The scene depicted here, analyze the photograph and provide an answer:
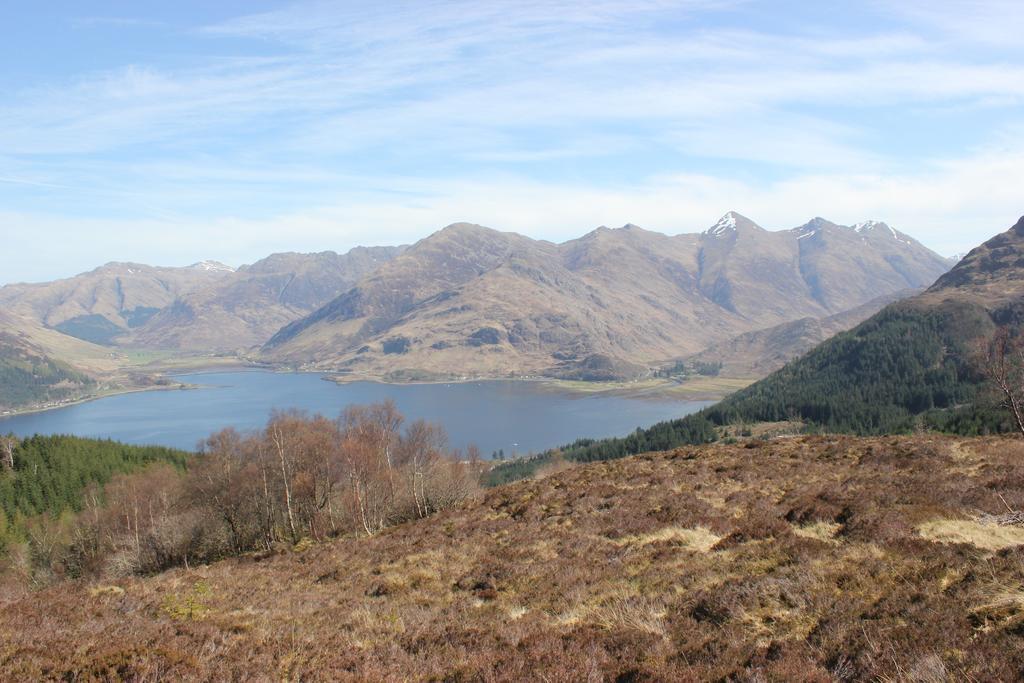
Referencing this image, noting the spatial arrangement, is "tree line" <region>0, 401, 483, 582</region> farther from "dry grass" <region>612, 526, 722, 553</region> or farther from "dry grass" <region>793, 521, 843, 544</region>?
"dry grass" <region>793, 521, 843, 544</region>

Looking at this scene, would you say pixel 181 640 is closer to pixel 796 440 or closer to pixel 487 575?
pixel 487 575

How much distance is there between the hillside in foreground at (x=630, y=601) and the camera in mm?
9680

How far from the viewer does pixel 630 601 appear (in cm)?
1367

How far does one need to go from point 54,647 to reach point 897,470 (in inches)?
1226

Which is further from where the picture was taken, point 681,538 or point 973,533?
point 681,538

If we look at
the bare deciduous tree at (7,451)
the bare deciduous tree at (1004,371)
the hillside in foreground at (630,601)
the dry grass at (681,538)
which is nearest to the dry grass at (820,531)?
the hillside in foreground at (630,601)

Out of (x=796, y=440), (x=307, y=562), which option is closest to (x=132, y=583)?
(x=307, y=562)

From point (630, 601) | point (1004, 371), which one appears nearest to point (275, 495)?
point (630, 601)

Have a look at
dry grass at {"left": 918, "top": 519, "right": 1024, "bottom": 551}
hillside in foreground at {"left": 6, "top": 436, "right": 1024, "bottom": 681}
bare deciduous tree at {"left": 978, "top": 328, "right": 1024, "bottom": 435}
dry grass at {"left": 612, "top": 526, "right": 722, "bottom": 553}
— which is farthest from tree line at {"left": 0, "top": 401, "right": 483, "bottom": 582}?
bare deciduous tree at {"left": 978, "top": 328, "right": 1024, "bottom": 435}

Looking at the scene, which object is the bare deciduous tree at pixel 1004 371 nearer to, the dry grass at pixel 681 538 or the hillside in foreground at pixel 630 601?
the hillside in foreground at pixel 630 601

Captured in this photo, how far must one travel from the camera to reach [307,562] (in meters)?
27.7

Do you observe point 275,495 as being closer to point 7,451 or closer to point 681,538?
point 681,538

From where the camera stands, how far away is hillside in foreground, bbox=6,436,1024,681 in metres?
9.68

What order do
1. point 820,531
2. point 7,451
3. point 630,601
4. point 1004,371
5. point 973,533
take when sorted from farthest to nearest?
point 7,451
point 1004,371
point 820,531
point 973,533
point 630,601
